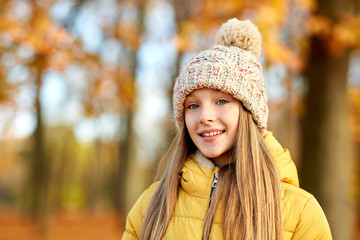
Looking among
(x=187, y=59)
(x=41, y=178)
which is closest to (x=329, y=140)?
(x=187, y=59)

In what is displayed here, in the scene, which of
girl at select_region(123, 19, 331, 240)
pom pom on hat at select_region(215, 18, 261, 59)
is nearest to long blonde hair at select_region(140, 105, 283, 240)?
girl at select_region(123, 19, 331, 240)

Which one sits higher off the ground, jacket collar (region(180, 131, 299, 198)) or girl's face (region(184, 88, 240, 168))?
girl's face (region(184, 88, 240, 168))

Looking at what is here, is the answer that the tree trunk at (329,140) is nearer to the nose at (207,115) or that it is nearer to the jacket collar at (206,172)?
the jacket collar at (206,172)

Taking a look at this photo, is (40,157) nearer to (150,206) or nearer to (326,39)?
(326,39)

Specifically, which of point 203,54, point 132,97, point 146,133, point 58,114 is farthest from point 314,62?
point 146,133

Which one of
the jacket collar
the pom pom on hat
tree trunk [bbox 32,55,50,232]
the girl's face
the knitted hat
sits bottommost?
tree trunk [bbox 32,55,50,232]

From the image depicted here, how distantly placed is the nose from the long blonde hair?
0.16 meters

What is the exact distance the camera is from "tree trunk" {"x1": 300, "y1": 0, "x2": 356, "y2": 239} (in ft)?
20.3

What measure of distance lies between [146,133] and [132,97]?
884 inches

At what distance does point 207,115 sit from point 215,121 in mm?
63

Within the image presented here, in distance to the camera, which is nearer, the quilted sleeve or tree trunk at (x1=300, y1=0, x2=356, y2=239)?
the quilted sleeve

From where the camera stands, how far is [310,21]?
6305 millimetres

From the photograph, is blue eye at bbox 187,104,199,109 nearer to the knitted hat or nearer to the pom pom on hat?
the knitted hat

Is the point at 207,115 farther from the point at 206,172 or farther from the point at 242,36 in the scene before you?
the point at 242,36
